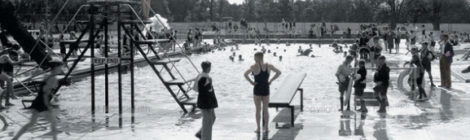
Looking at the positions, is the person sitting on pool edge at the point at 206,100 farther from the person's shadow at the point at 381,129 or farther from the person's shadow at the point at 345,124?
the person's shadow at the point at 381,129

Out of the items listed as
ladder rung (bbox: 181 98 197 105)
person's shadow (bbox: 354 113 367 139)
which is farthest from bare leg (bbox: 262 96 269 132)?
ladder rung (bbox: 181 98 197 105)

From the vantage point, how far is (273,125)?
39.9 ft

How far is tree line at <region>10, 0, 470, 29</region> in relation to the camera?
83.1 m

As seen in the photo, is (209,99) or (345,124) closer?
(209,99)

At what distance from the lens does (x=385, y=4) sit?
8950 cm

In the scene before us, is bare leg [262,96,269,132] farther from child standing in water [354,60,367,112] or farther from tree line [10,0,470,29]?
tree line [10,0,470,29]

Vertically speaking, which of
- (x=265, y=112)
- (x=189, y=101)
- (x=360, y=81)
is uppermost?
(x=360, y=81)

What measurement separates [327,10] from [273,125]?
80.5 metres

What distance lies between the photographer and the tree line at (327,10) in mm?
83062

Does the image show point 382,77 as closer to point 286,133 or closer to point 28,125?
point 286,133

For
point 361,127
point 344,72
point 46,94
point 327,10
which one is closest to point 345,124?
point 361,127

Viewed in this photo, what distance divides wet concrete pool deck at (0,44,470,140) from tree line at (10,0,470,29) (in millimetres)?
61809

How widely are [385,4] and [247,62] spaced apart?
6036cm

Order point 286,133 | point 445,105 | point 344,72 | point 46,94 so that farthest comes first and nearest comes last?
point 445,105 < point 344,72 < point 46,94 < point 286,133
